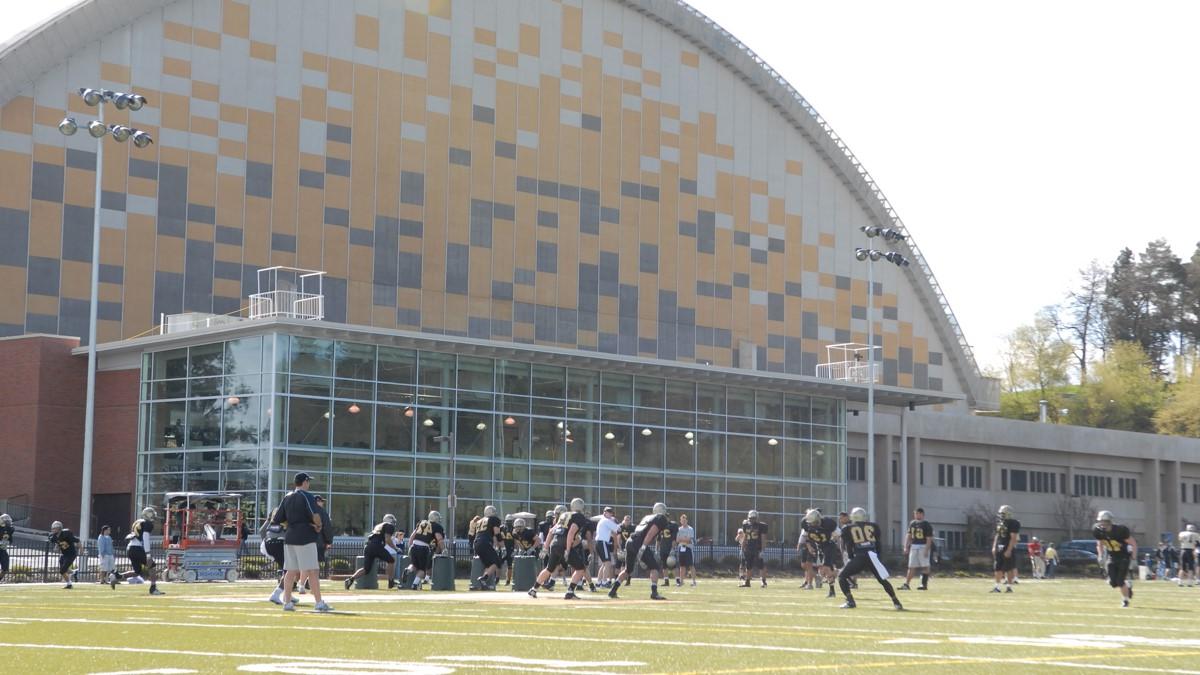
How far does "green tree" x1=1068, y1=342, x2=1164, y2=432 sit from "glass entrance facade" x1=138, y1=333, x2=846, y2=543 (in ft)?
180

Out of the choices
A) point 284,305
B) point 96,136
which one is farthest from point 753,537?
point 284,305

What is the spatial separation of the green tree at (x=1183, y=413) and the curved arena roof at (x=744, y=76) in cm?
2127

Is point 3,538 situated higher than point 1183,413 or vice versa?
point 1183,413

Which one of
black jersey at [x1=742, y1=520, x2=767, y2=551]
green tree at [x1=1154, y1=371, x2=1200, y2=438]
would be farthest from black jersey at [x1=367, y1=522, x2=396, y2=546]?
green tree at [x1=1154, y1=371, x2=1200, y2=438]

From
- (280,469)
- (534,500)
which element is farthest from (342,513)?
(534,500)

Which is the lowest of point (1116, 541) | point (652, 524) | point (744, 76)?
point (1116, 541)

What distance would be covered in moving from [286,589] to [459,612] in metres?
2.48

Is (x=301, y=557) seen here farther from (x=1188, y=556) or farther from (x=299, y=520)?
(x=1188, y=556)

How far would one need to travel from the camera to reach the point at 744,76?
81562mm

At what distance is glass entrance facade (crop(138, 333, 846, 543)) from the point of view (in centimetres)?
5075

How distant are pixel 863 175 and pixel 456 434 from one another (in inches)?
1508

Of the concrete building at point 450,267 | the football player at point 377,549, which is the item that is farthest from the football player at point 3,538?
the concrete building at point 450,267

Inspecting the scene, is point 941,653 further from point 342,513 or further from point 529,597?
point 342,513

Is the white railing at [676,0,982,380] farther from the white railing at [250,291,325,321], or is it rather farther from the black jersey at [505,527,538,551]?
the black jersey at [505,527,538,551]
